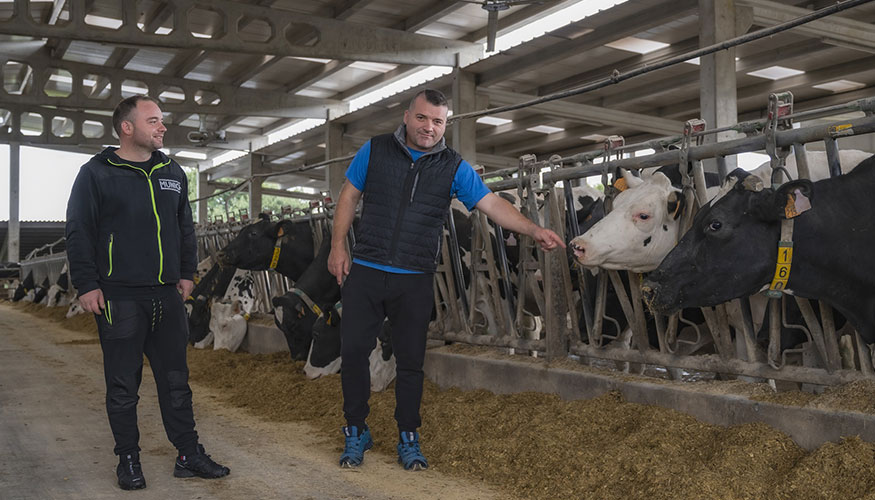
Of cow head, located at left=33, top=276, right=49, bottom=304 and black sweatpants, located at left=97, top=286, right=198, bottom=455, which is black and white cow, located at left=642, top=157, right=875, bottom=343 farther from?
cow head, located at left=33, top=276, right=49, bottom=304

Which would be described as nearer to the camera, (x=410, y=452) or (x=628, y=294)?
Result: (x=410, y=452)

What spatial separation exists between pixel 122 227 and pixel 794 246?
281 cm

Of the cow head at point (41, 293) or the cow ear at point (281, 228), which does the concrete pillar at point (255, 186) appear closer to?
the cow head at point (41, 293)

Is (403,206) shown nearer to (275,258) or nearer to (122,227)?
(122,227)

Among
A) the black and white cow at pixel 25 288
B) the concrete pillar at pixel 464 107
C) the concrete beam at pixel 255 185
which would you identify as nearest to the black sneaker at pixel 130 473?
the concrete pillar at pixel 464 107

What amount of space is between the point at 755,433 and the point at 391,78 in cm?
1363

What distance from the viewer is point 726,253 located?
348 centimetres

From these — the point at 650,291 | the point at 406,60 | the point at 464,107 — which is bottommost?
the point at 650,291

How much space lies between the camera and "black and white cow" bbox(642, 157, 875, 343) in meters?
3.37

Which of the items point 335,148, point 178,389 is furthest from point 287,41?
point 178,389

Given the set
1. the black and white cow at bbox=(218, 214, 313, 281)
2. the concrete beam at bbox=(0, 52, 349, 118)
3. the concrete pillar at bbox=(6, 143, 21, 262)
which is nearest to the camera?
the black and white cow at bbox=(218, 214, 313, 281)

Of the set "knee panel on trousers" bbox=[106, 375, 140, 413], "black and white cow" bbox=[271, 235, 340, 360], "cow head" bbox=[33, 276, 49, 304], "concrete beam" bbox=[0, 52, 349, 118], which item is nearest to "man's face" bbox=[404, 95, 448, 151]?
"knee panel on trousers" bbox=[106, 375, 140, 413]

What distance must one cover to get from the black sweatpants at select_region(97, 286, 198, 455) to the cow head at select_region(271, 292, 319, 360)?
3.09 meters

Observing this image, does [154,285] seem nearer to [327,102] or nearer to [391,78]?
[391,78]
